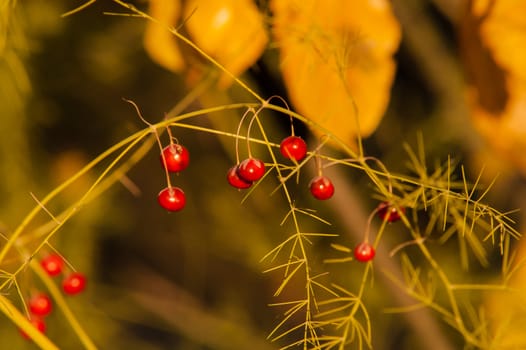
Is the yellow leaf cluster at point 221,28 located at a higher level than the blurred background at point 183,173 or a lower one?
higher

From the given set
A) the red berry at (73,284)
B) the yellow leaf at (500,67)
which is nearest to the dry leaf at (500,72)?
the yellow leaf at (500,67)

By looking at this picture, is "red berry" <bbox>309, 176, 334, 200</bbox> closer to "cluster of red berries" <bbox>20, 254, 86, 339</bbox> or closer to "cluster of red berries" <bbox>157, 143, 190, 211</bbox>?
"cluster of red berries" <bbox>157, 143, 190, 211</bbox>

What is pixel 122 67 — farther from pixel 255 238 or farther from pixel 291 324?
pixel 291 324

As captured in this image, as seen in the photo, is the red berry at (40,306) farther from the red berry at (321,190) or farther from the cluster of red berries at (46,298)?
the red berry at (321,190)

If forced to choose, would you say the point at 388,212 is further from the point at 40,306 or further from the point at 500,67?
the point at 40,306

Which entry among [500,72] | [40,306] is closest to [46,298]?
[40,306]
